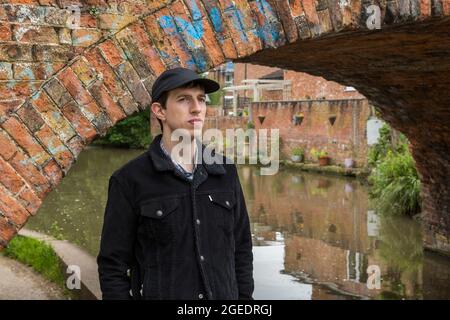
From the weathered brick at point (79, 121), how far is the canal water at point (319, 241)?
442 cm

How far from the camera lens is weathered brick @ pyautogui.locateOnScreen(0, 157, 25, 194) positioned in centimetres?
333

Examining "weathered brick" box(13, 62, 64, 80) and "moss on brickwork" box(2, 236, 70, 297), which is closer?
"weathered brick" box(13, 62, 64, 80)

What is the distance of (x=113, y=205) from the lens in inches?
105

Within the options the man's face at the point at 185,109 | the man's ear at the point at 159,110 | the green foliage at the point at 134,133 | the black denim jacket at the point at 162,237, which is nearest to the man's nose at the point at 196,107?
the man's face at the point at 185,109

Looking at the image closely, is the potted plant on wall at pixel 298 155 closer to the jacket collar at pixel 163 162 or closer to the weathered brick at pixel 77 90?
the weathered brick at pixel 77 90

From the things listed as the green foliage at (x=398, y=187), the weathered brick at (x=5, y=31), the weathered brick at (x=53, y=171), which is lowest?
the green foliage at (x=398, y=187)

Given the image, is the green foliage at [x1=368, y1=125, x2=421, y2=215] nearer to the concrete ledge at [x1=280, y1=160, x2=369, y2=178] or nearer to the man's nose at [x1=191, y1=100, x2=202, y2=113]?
the concrete ledge at [x1=280, y1=160, x2=369, y2=178]

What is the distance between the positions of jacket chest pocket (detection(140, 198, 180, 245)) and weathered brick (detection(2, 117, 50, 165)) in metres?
1.02

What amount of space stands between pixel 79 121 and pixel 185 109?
3.28 feet

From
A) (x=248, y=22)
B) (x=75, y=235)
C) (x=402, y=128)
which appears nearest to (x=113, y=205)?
(x=248, y=22)

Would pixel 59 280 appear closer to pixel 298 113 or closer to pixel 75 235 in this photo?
pixel 75 235

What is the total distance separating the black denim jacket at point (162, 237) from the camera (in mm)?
2648

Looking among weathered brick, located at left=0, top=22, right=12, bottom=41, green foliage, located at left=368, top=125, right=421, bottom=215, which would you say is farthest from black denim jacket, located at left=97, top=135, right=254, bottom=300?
green foliage, located at left=368, top=125, right=421, bottom=215

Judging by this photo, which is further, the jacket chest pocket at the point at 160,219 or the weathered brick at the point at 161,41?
the weathered brick at the point at 161,41
